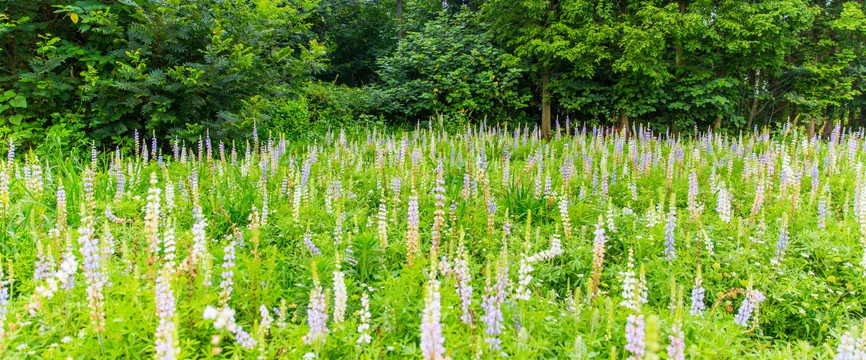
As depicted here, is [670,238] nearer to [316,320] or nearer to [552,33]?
[316,320]

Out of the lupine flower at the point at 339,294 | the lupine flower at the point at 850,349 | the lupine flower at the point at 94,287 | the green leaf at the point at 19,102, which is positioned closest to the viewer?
the lupine flower at the point at 850,349

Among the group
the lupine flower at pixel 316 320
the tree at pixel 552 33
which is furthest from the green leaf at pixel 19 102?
the tree at pixel 552 33

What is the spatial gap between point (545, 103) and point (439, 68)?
10.3 feet

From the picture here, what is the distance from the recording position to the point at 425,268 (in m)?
3.16

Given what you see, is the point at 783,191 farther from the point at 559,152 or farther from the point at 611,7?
the point at 611,7

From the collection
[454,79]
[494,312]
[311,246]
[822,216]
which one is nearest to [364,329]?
[494,312]

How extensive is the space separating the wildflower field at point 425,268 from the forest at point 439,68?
139cm

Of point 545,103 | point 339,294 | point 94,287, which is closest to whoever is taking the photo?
point 94,287

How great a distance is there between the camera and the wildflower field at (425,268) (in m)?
2.37

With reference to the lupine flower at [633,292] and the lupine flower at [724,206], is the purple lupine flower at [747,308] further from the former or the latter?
the lupine flower at [724,206]

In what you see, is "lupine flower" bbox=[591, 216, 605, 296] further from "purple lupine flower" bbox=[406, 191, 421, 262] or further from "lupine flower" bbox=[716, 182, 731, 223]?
"lupine flower" bbox=[716, 182, 731, 223]

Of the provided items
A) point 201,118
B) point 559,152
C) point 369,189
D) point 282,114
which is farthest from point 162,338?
point 282,114

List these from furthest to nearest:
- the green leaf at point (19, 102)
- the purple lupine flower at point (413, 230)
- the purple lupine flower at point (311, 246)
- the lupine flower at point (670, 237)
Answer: the green leaf at point (19, 102), the lupine flower at point (670, 237), the purple lupine flower at point (311, 246), the purple lupine flower at point (413, 230)

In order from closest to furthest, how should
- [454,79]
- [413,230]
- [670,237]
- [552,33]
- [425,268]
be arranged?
[425,268] → [413,230] → [670,237] → [552,33] → [454,79]
